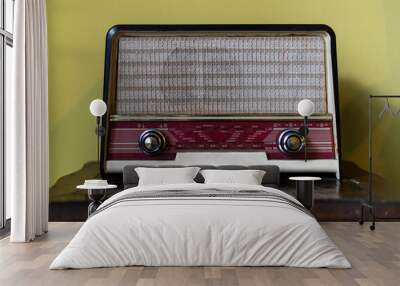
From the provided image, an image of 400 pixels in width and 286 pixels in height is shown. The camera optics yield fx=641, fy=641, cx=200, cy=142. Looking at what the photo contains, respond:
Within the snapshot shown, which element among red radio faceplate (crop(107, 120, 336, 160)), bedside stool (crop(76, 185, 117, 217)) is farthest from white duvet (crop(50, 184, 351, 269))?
red radio faceplate (crop(107, 120, 336, 160))

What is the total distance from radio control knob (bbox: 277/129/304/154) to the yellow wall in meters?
0.91

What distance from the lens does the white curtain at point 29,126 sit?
5254 mm

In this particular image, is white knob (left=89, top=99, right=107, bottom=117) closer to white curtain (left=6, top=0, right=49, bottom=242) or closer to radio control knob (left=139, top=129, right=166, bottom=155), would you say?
radio control knob (left=139, top=129, right=166, bottom=155)

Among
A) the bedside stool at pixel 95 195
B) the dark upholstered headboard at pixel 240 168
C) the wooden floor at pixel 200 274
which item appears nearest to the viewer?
the wooden floor at pixel 200 274

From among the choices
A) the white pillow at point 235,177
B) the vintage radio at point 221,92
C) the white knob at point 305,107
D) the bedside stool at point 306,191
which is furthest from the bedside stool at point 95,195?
the white knob at point 305,107

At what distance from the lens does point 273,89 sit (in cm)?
662

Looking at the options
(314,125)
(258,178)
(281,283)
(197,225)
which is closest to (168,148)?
(258,178)

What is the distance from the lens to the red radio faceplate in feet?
21.5

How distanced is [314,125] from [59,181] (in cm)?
286

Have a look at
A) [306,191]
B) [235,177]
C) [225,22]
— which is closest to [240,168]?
[235,177]

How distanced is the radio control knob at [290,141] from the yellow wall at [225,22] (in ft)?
3.00

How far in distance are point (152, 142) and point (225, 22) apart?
1.71 m

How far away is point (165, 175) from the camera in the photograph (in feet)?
20.3

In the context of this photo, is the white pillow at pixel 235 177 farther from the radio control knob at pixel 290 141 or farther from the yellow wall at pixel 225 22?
the yellow wall at pixel 225 22
